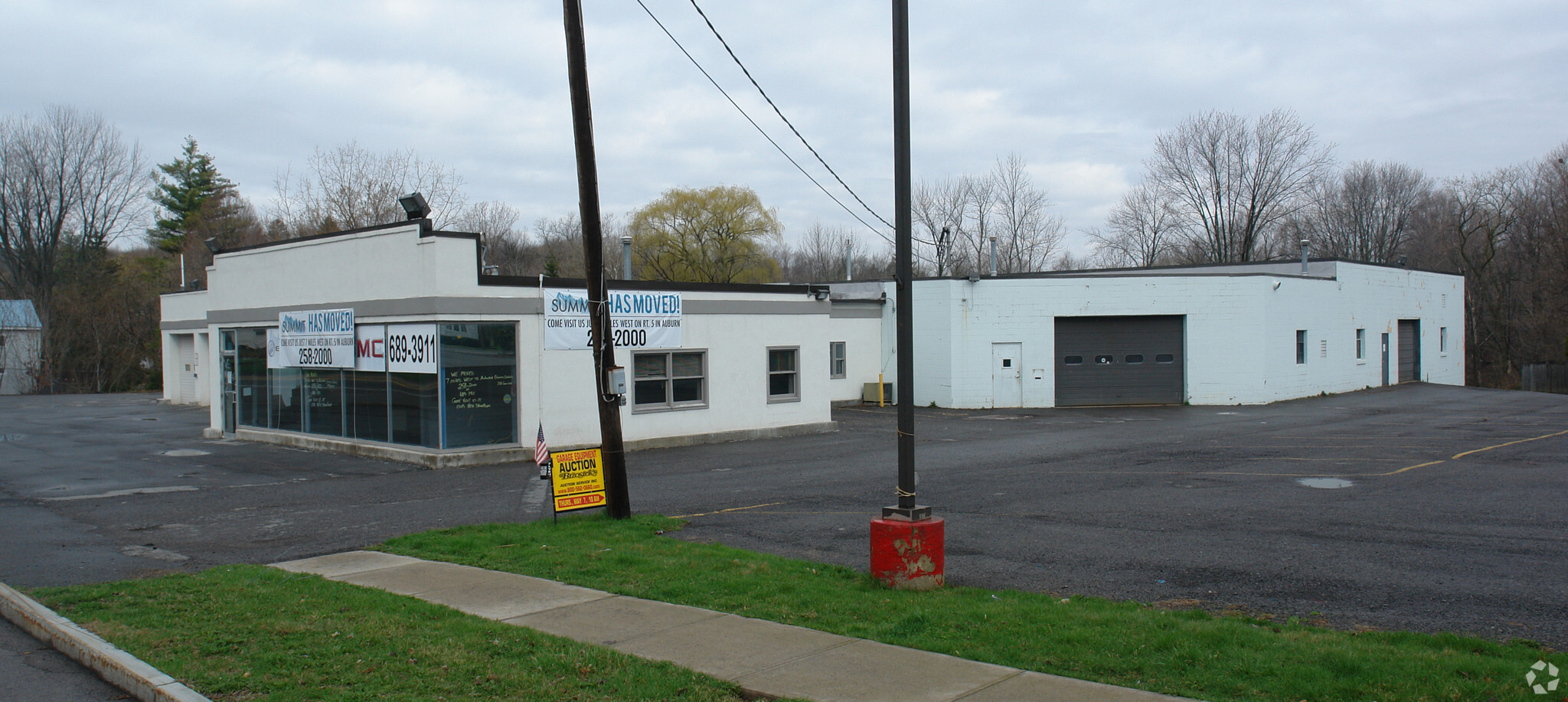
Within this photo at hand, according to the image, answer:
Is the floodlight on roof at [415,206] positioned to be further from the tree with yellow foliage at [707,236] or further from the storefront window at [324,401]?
the tree with yellow foliage at [707,236]

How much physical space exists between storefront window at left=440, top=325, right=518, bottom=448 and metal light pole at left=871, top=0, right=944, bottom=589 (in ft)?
38.8

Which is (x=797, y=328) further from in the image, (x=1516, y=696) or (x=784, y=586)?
(x=1516, y=696)

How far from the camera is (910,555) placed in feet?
25.8

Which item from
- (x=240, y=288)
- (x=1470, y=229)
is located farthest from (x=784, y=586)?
(x=1470, y=229)

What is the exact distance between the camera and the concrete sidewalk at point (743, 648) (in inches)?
207

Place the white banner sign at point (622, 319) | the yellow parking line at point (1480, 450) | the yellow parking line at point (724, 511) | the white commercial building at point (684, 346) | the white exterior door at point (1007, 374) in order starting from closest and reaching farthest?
1. the yellow parking line at point (724, 511)
2. the yellow parking line at point (1480, 450)
3. the white commercial building at point (684, 346)
4. the white banner sign at point (622, 319)
5. the white exterior door at point (1007, 374)

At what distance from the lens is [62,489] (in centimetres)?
1536

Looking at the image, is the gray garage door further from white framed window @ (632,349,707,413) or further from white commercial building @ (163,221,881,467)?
white framed window @ (632,349,707,413)

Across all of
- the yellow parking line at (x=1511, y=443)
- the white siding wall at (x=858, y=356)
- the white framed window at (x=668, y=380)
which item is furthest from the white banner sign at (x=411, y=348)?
the yellow parking line at (x=1511, y=443)

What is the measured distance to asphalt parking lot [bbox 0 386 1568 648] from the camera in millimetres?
8039

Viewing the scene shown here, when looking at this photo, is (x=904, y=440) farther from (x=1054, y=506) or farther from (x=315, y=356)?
(x=315, y=356)

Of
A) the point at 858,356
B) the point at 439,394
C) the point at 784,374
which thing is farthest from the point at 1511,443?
the point at 439,394

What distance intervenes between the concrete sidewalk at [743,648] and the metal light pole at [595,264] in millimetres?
2935

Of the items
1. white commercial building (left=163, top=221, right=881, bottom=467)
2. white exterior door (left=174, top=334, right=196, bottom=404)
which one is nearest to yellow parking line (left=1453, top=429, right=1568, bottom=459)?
white commercial building (left=163, top=221, right=881, bottom=467)
